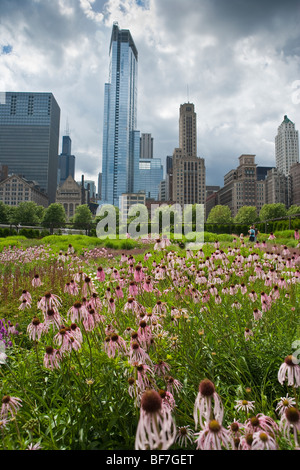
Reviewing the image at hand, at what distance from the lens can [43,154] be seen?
466 feet

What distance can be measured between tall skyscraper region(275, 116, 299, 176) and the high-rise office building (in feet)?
409

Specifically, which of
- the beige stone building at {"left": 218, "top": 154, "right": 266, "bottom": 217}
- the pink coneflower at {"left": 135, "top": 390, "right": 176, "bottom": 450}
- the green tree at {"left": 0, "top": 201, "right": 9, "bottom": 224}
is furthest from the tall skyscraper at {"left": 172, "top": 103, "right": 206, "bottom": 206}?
the pink coneflower at {"left": 135, "top": 390, "right": 176, "bottom": 450}

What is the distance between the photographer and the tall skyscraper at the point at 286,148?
466 ft

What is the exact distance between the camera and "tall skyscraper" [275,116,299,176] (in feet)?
466

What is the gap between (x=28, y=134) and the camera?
14138 centimetres

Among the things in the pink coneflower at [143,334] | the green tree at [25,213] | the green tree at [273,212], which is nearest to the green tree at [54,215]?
the green tree at [25,213]

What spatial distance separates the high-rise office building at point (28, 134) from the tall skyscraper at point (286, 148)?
124598 millimetres

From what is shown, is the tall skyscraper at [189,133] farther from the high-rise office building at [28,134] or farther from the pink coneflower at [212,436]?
the pink coneflower at [212,436]

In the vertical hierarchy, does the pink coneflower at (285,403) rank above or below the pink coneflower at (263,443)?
below

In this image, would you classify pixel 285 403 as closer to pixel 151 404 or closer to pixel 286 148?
pixel 151 404

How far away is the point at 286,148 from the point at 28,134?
5704 inches

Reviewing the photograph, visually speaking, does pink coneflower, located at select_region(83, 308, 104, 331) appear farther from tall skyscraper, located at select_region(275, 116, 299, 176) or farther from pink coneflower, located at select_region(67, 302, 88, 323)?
tall skyscraper, located at select_region(275, 116, 299, 176)

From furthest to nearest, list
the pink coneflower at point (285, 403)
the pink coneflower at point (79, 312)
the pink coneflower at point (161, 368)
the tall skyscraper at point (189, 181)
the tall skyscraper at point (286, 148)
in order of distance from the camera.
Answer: the tall skyscraper at point (286, 148) → the tall skyscraper at point (189, 181) → the pink coneflower at point (79, 312) → the pink coneflower at point (161, 368) → the pink coneflower at point (285, 403)
